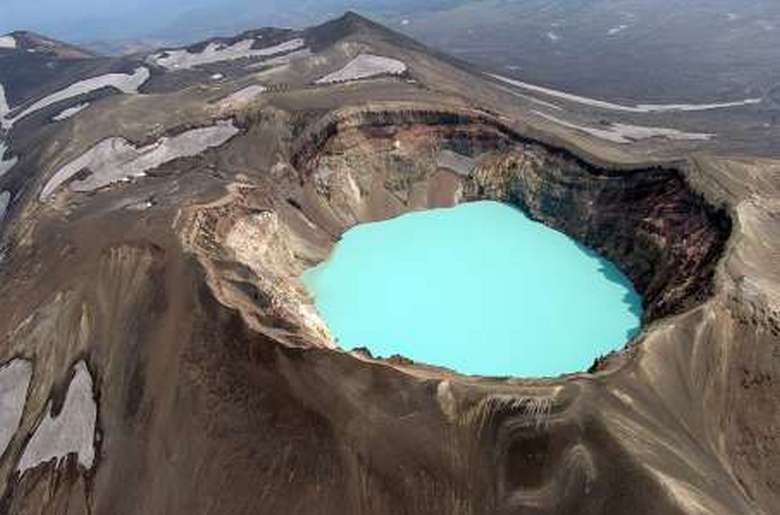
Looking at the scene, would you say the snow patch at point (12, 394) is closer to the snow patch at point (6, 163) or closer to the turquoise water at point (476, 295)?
the turquoise water at point (476, 295)

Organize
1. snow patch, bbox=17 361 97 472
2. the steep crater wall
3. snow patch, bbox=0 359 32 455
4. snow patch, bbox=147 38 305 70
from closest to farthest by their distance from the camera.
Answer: snow patch, bbox=17 361 97 472, snow patch, bbox=0 359 32 455, the steep crater wall, snow patch, bbox=147 38 305 70

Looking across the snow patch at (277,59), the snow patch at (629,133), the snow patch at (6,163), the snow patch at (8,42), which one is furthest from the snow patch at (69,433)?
the snow patch at (8,42)

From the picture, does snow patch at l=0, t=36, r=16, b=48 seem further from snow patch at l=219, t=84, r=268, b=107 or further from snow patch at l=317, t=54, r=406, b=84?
snow patch at l=219, t=84, r=268, b=107

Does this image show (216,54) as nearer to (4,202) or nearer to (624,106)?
(4,202)

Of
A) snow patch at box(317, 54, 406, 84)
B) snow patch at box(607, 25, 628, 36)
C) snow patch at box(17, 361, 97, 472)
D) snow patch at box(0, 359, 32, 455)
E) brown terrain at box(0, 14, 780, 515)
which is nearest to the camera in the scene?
brown terrain at box(0, 14, 780, 515)

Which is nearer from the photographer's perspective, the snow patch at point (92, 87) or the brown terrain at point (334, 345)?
the brown terrain at point (334, 345)

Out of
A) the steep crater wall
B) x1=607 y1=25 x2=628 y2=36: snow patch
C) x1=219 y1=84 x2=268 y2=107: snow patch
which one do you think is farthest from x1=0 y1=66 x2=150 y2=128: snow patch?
x1=607 y1=25 x2=628 y2=36: snow patch
